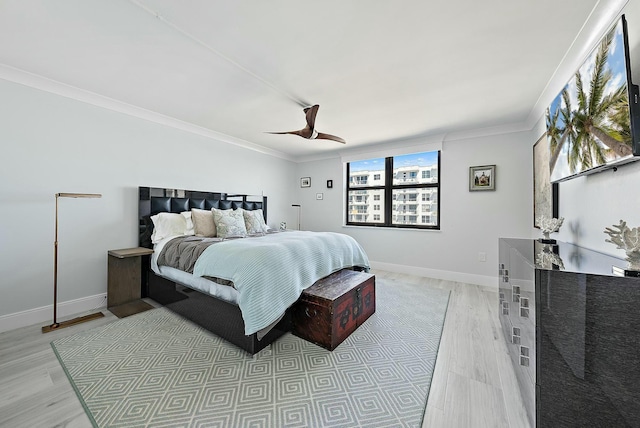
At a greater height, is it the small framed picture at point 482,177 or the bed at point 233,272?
the small framed picture at point 482,177

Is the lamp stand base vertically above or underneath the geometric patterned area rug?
above

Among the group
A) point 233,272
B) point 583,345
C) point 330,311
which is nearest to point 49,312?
point 233,272

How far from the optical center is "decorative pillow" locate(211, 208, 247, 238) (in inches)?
121

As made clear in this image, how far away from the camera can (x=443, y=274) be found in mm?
3941

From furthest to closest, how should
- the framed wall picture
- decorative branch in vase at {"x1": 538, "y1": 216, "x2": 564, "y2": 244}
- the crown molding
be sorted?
the framed wall picture, the crown molding, decorative branch in vase at {"x1": 538, "y1": 216, "x2": 564, "y2": 244}

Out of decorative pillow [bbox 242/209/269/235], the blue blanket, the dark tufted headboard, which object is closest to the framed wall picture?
the blue blanket

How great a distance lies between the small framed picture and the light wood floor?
2.04 metres

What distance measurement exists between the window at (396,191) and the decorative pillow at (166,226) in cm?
→ 310

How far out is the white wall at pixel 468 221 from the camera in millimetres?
3406

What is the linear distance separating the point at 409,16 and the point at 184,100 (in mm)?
2438

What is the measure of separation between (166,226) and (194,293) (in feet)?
3.81

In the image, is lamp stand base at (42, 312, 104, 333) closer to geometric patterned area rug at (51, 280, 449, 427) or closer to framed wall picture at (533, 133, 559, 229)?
geometric patterned area rug at (51, 280, 449, 427)

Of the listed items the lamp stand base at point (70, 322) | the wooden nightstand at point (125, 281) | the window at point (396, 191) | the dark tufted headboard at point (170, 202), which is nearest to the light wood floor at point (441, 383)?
the lamp stand base at point (70, 322)

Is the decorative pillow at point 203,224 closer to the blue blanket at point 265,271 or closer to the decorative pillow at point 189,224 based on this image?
the decorative pillow at point 189,224
